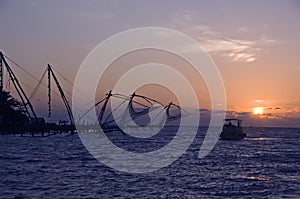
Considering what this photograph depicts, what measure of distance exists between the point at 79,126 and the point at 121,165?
106 meters

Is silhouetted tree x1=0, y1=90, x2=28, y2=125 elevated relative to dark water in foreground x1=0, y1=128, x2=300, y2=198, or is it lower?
elevated

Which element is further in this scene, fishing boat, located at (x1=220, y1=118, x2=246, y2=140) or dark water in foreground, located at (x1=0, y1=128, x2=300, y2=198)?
fishing boat, located at (x1=220, y1=118, x2=246, y2=140)

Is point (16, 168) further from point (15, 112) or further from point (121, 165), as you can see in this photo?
point (15, 112)

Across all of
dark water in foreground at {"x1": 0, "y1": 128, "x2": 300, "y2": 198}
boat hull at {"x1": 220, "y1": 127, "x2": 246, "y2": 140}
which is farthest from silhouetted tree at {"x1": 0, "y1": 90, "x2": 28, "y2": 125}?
dark water in foreground at {"x1": 0, "y1": 128, "x2": 300, "y2": 198}

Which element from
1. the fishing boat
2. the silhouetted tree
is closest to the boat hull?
the fishing boat

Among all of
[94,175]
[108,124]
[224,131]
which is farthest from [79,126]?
[94,175]

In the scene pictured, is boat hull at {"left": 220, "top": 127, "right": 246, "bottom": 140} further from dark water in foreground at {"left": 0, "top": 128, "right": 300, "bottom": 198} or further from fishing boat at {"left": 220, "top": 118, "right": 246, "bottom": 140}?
dark water in foreground at {"left": 0, "top": 128, "right": 300, "bottom": 198}

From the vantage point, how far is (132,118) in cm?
16412

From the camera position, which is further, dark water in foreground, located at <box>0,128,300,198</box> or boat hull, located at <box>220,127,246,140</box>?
boat hull, located at <box>220,127,246,140</box>

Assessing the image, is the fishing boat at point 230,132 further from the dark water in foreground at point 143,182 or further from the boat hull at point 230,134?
the dark water in foreground at point 143,182

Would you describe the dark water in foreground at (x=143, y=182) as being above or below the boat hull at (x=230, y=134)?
below

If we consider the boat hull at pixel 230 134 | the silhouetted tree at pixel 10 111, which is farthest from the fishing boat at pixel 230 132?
the silhouetted tree at pixel 10 111

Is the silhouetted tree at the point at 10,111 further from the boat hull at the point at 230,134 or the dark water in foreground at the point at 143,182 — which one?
the dark water in foreground at the point at 143,182

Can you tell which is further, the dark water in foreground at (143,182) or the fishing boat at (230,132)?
the fishing boat at (230,132)
